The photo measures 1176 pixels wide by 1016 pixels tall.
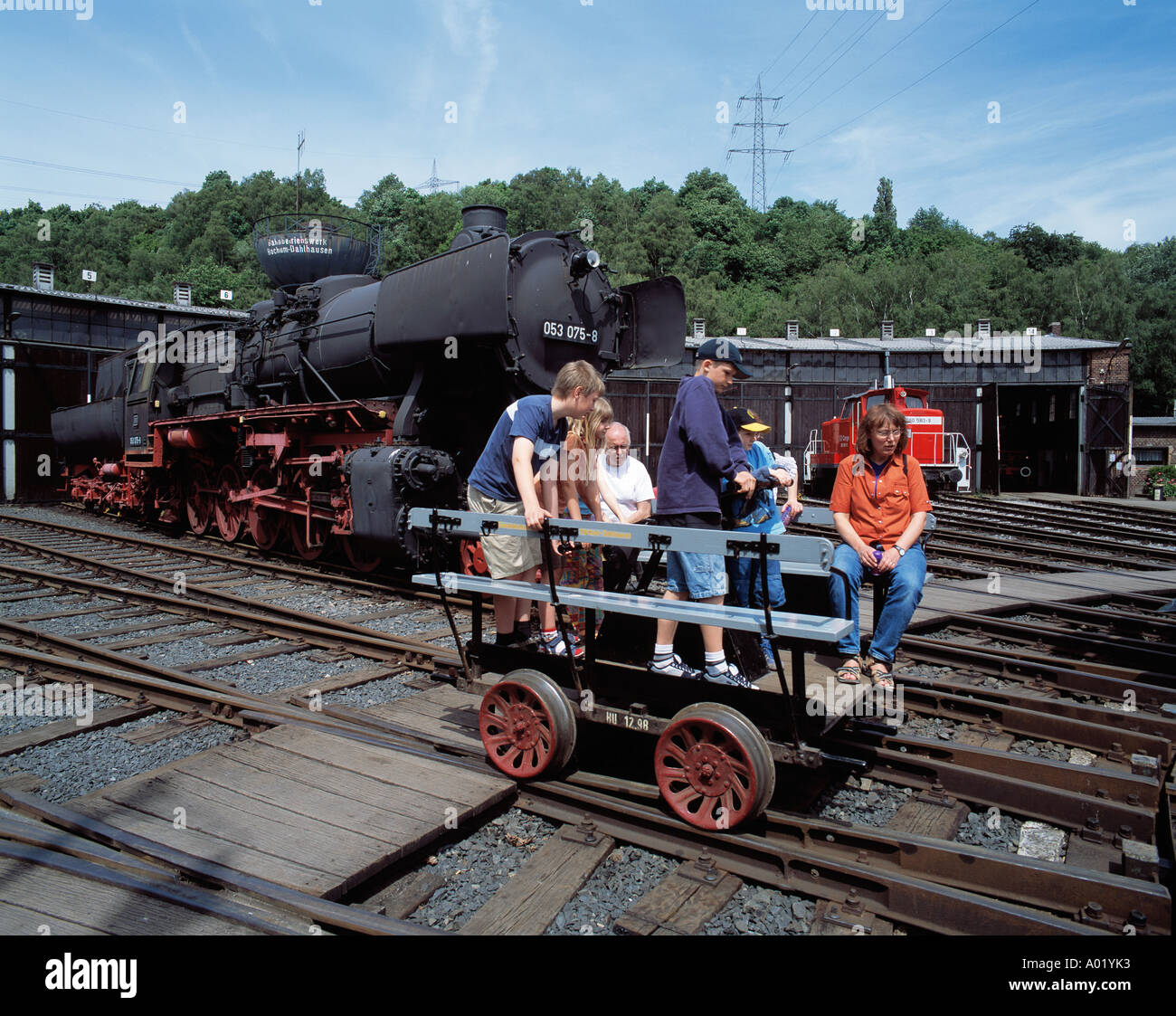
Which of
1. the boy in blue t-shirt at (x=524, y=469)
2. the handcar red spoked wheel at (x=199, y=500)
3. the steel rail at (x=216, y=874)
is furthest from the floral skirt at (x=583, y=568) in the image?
the handcar red spoked wheel at (x=199, y=500)

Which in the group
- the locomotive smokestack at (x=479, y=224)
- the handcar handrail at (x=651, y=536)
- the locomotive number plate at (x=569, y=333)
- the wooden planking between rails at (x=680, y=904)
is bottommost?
the wooden planking between rails at (x=680, y=904)

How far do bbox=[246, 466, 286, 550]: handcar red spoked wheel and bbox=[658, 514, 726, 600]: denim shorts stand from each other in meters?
7.82

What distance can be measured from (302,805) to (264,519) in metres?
7.94

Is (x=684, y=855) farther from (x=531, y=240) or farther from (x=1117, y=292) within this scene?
(x=1117, y=292)

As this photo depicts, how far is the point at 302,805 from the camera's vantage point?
3223mm

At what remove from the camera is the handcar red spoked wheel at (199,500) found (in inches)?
475

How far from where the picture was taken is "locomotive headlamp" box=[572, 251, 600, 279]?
712cm

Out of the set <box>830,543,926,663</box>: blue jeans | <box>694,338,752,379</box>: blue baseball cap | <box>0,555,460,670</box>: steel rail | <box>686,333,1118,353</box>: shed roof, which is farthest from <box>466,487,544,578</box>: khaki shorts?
<box>686,333,1118,353</box>: shed roof

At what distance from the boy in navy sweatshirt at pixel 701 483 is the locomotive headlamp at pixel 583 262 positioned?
349cm

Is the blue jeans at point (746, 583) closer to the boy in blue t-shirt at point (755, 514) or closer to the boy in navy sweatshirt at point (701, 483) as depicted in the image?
the boy in blue t-shirt at point (755, 514)

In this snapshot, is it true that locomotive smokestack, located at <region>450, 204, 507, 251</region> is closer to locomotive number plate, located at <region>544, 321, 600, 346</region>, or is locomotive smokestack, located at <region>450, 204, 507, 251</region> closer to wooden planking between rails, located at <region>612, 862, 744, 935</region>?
locomotive number plate, located at <region>544, 321, 600, 346</region>

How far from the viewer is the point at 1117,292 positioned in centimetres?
4641
